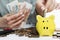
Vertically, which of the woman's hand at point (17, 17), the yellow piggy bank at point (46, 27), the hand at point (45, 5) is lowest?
the yellow piggy bank at point (46, 27)

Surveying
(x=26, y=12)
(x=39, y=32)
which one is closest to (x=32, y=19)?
(x=26, y=12)

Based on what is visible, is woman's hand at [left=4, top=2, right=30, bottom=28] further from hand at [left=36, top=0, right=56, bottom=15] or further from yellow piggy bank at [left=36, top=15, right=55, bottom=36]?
yellow piggy bank at [left=36, top=15, right=55, bottom=36]

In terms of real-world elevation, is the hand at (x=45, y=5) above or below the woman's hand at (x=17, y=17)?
above

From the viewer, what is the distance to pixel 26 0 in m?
1.14

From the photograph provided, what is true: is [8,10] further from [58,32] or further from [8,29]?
[58,32]

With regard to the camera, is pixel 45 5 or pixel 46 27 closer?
pixel 46 27

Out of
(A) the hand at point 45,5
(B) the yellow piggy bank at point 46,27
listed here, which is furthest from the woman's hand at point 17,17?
(B) the yellow piggy bank at point 46,27

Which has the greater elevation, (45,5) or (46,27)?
(45,5)

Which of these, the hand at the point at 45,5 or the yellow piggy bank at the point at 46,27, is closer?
the yellow piggy bank at the point at 46,27

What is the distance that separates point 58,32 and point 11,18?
1.28 feet

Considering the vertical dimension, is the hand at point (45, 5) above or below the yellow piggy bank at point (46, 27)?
above

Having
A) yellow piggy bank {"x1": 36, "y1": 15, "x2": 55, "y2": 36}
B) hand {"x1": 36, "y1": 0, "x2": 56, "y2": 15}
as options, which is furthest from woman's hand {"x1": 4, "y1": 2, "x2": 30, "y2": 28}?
yellow piggy bank {"x1": 36, "y1": 15, "x2": 55, "y2": 36}

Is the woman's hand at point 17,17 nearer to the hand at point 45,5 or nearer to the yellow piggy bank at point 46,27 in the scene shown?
the hand at point 45,5

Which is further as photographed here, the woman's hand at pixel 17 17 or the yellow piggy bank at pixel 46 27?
the woman's hand at pixel 17 17
